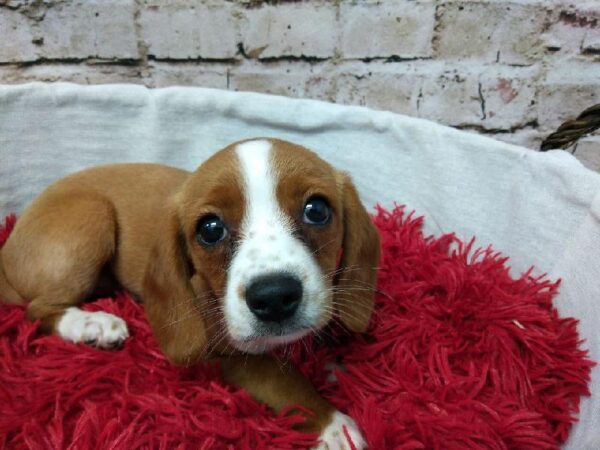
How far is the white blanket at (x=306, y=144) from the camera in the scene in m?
1.75

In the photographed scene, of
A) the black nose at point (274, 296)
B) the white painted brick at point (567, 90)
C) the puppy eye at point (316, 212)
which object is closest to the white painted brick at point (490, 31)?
the white painted brick at point (567, 90)

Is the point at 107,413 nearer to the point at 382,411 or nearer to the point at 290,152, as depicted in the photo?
the point at 382,411

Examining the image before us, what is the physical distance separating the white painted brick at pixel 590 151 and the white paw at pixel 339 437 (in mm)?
1537

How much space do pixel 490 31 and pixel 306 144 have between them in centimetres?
82

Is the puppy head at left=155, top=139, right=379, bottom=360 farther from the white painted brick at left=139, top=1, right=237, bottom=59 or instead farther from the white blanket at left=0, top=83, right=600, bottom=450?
the white painted brick at left=139, top=1, right=237, bottom=59

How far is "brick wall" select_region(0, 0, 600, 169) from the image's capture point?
200cm

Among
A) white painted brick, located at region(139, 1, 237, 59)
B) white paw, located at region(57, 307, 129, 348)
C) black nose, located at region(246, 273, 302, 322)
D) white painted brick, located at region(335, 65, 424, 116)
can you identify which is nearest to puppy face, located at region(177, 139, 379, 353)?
black nose, located at region(246, 273, 302, 322)

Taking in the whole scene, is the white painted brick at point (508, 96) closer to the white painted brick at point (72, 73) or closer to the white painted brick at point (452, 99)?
the white painted brick at point (452, 99)

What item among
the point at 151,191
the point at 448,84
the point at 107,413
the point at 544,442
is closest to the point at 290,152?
the point at 151,191

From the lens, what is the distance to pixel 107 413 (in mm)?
1235

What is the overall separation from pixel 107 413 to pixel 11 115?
126cm

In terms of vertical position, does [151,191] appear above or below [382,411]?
above

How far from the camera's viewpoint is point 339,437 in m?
1.17

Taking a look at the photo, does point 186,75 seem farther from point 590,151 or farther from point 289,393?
point 590,151
